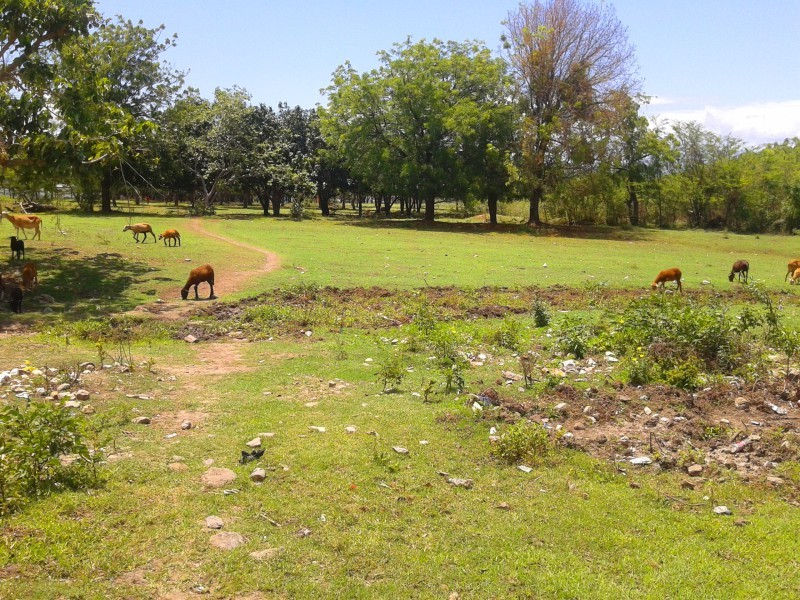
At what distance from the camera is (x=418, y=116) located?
47.2 meters

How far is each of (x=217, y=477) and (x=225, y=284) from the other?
43.2 ft

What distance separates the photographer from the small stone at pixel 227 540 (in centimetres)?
510

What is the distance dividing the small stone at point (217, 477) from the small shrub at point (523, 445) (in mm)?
2867

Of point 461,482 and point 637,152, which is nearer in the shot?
point 461,482

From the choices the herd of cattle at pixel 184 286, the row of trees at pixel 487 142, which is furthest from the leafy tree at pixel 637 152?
the herd of cattle at pixel 184 286

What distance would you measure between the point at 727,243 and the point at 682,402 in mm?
36889

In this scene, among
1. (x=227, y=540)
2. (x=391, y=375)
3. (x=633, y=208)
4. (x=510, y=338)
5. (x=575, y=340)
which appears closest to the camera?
(x=227, y=540)

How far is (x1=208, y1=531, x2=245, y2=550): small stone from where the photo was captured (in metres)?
5.10

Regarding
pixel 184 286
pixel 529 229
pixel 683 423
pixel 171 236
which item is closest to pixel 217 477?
pixel 683 423

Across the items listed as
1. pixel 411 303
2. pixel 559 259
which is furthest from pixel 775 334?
pixel 559 259

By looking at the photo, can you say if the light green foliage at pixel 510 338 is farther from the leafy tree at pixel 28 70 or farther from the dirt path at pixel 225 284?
the leafy tree at pixel 28 70

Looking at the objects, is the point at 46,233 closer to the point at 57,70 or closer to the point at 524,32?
the point at 57,70

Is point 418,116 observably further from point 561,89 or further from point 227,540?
point 227,540

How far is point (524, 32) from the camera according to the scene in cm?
4497
